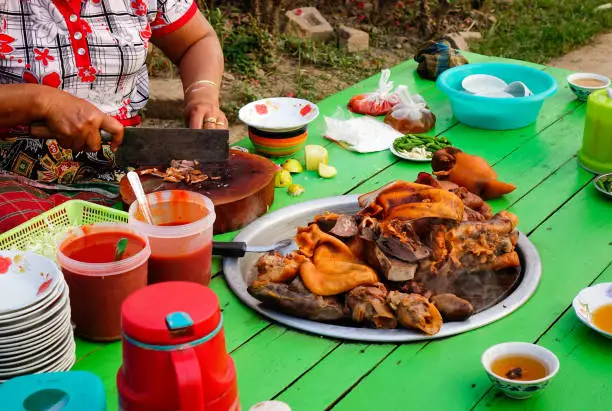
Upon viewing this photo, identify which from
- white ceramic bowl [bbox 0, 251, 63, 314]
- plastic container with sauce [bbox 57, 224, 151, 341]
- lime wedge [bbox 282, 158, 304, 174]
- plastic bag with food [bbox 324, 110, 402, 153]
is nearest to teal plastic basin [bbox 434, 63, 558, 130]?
plastic bag with food [bbox 324, 110, 402, 153]

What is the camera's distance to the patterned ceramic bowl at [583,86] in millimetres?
3463

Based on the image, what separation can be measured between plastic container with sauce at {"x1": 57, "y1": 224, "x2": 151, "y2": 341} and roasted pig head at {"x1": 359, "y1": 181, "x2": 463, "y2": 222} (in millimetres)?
718

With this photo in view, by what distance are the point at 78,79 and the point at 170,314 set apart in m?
1.72

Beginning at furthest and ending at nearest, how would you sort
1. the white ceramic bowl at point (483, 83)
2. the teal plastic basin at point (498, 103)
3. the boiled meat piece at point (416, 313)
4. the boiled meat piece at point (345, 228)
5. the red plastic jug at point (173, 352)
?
the white ceramic bowl at point (483, 83) → the teal plastic basin at point (498, 103) → the boiled meat piece at point (345, 228) → the boiled meat piece at point (416, 313) → the red plastic jug at point (173, 352)

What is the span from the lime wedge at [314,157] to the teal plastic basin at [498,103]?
2.36ft

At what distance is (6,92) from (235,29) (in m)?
4.24

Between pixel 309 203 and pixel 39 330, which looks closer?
pixel 39 330

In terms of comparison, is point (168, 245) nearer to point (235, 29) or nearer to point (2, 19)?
point (2, 19)

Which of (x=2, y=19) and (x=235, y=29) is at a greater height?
(x=2, y=19)

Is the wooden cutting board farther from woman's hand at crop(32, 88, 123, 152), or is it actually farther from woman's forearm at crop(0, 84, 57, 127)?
woman's forearm at crop(0, 84, 57, 127)

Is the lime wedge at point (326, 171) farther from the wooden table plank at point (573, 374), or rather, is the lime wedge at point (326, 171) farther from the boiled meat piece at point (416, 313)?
the wooden table plank at point (573, 374)

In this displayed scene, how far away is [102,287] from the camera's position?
73.5 inches

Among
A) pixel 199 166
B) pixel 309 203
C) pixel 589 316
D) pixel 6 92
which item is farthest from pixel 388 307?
pixel 6 92

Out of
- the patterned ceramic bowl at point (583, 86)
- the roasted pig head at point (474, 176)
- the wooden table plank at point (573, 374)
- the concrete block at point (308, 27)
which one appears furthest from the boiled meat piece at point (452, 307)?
the concrete block at point (308, 27)
